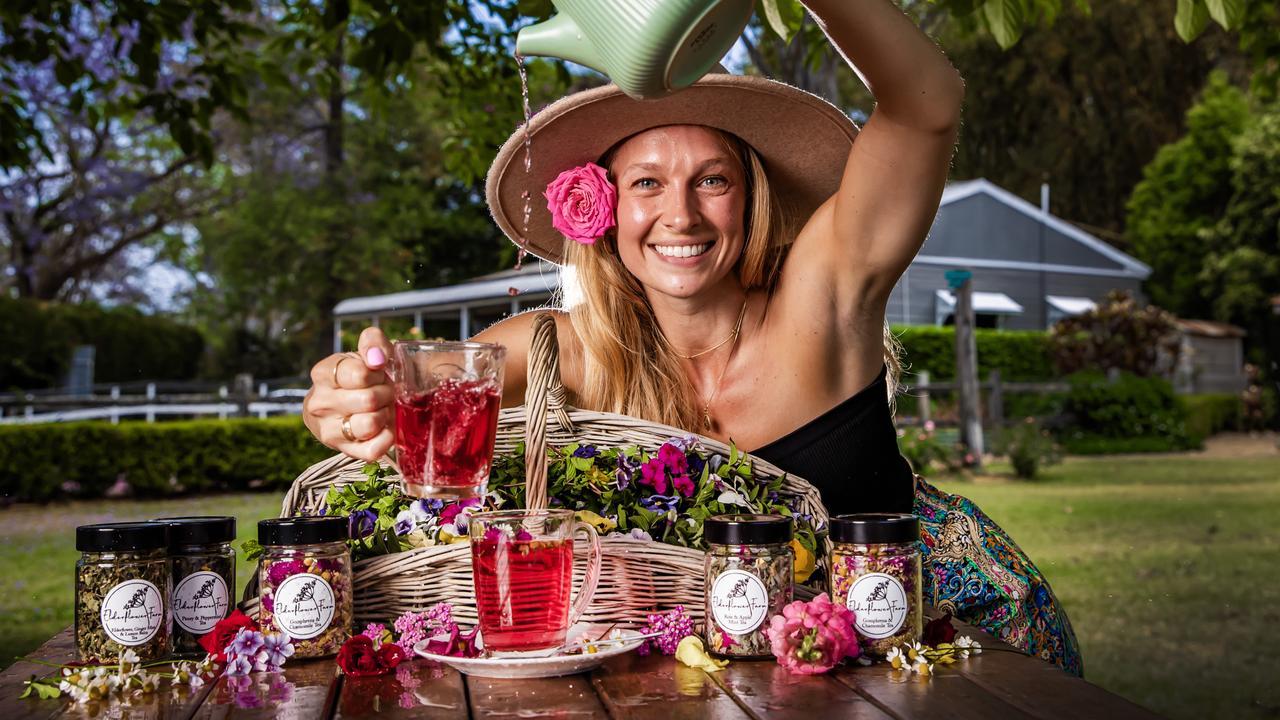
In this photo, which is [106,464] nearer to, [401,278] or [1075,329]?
[401,278]

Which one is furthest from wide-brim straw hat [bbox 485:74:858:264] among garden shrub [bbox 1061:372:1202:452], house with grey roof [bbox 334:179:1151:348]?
house with grey roof [bbox 334:179:1151:348]

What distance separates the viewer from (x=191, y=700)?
143cm

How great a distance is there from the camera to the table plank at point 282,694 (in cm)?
136

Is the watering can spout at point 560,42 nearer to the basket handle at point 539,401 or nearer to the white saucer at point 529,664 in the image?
the basket handle at point 539,401

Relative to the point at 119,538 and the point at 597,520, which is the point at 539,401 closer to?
the point at 597,520

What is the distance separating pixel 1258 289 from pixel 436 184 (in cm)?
1784

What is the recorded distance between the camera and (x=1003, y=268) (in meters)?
24.0

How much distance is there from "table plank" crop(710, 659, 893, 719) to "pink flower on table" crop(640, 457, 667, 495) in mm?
335

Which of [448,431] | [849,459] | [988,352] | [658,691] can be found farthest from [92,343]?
[658,691]

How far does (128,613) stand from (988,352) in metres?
20.2

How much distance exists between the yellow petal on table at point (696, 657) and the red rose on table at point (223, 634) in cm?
61

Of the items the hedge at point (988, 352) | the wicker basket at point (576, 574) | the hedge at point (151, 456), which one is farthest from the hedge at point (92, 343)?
the wicker basket at point (576, 574)

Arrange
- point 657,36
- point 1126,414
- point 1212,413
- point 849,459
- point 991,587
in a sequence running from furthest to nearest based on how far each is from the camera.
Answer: point 1212,413 < point 1126,414 < point 849,459 < point 991,587 < point 657,36

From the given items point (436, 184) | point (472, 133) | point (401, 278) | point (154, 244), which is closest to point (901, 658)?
point (472, 133)
